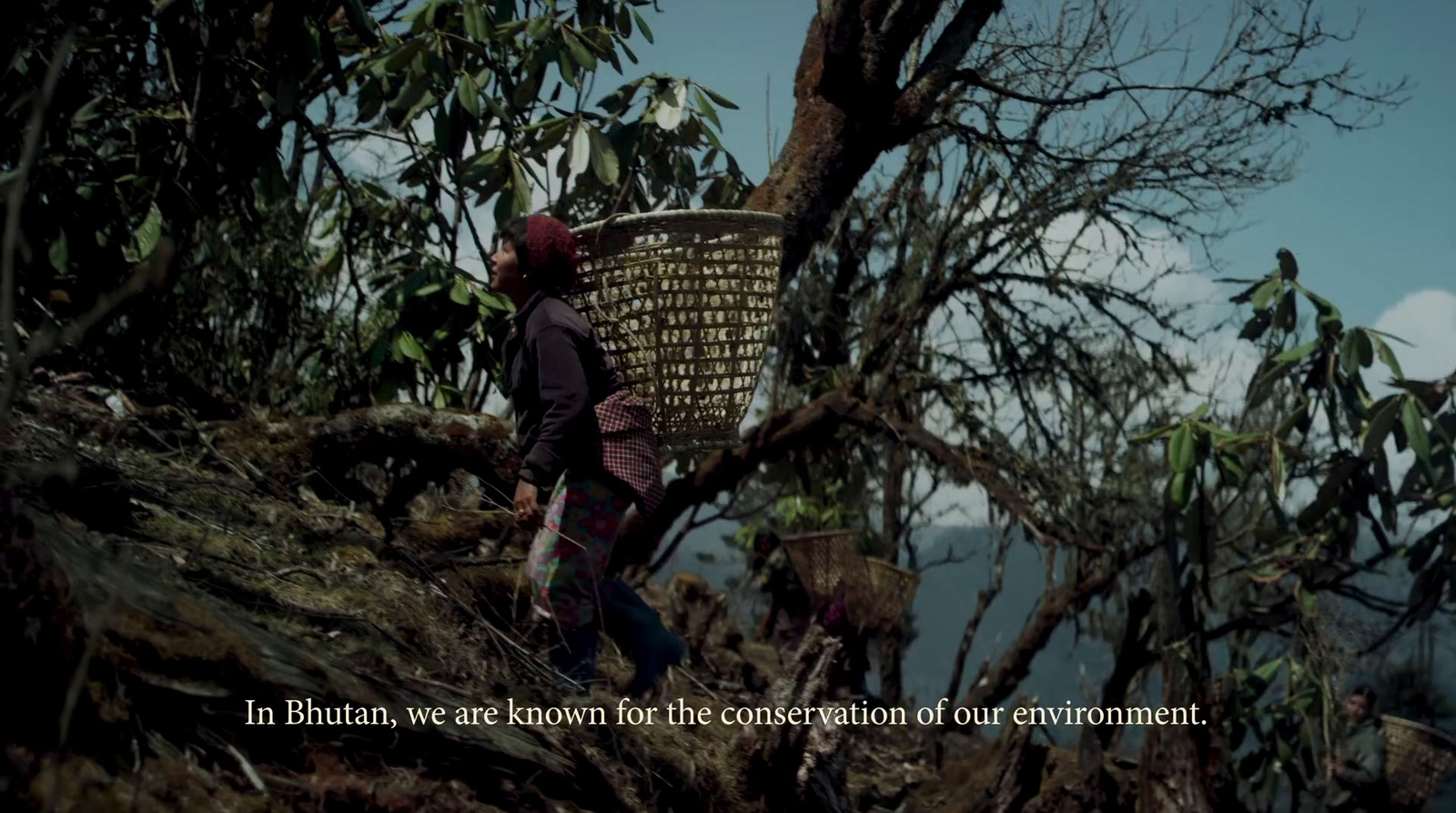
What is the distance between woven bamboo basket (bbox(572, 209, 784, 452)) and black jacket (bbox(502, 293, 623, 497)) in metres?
0.09

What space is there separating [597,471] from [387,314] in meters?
2.60

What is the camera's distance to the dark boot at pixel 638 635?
3357 mm

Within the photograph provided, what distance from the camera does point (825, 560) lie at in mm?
7582

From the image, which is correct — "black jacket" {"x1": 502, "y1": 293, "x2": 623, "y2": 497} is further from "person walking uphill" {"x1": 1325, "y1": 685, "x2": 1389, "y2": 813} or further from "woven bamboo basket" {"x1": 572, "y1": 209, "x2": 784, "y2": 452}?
"person walking uphill" {"x1": 1325, "y1": 685, "x2": 1389, "y2": 813}

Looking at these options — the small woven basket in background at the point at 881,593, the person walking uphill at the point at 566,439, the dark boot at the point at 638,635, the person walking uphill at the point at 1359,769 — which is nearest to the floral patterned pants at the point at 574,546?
the person walking uphill at the point at 566,439

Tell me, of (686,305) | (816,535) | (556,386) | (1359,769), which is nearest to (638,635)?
(556,386)

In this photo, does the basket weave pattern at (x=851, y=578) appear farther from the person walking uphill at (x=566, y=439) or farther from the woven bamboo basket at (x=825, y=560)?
the person walking uphill at (x=566, y=439)

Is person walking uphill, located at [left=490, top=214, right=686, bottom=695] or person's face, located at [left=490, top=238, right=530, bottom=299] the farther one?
person's face, located at [left=490, top=238, right=530, bottom=299]

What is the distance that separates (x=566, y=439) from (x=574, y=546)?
1.09 feet

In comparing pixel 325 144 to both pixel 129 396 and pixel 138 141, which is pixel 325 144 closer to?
pixel 138 141

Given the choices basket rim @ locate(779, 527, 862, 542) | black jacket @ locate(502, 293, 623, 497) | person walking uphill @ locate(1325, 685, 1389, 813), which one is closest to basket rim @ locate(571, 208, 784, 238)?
black jacket @ locate(502, 293, 623, 497)

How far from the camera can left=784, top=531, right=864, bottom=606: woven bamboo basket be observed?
7.52m

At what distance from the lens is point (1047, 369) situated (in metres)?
7.98

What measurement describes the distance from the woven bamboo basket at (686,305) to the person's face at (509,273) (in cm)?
15
